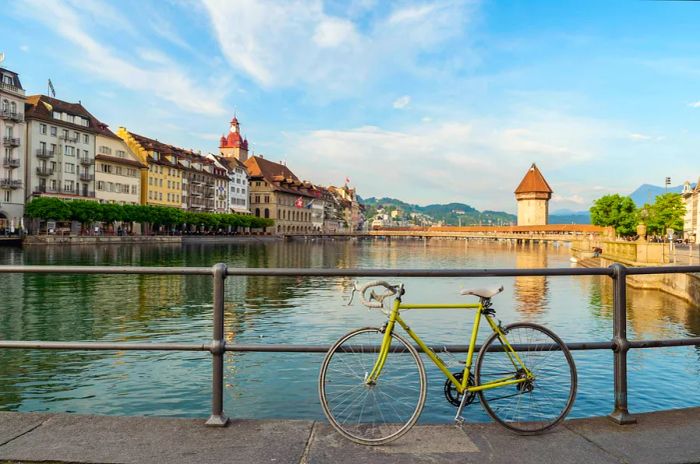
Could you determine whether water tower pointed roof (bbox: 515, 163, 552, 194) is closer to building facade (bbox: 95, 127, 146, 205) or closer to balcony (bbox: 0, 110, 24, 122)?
building facade (bbox: 95, 127, 146, 205)

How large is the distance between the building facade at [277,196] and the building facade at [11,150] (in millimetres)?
83741

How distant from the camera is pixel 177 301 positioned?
1086 inches

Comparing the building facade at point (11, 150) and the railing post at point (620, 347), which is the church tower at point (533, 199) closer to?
the building facade at point (11, 150)

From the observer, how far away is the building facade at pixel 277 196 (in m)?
161

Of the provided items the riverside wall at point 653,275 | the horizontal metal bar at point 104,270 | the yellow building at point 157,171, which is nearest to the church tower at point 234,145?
the yellow building at point 157,171

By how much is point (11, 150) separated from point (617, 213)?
9601 cm

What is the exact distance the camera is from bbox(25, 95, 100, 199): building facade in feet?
268

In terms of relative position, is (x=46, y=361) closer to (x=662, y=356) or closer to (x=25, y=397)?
(x=25, y=397)

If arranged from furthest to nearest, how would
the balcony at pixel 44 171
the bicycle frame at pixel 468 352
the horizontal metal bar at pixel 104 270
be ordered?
the balcony at pixel 44 171, the horizontal metal bar at pixel 104 270, the bicycle frame at pixel 468 352

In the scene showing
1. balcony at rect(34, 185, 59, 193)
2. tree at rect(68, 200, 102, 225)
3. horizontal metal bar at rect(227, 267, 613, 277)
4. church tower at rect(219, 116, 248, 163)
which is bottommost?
horizontal metal bar at rect(227, 267, 613, 277)

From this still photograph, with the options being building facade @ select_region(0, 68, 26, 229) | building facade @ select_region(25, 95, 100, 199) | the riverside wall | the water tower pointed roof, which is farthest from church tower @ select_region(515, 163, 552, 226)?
building facade @ select_region(0, 68, 26, 229)

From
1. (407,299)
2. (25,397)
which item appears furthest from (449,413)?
(407,299)

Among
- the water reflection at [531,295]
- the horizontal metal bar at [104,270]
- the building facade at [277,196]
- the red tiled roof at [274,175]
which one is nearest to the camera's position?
the horizontal metal bar at [104,270]

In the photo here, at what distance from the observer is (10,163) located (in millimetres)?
76688
